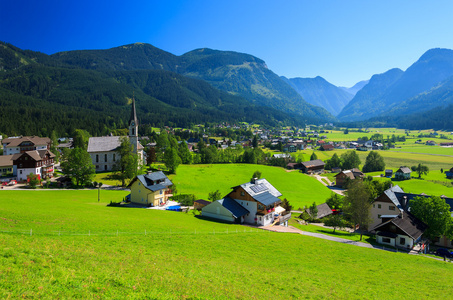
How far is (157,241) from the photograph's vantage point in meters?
24.5

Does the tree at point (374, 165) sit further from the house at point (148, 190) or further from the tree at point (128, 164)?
the tree at point (128, 164)

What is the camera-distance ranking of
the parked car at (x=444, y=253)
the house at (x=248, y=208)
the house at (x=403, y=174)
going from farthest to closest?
1. the house at (x=403, y=174)
2. the house at (x=248, y=208)
3. the parked car at (x=444, y=253)

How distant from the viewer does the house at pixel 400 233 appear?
38.5 m

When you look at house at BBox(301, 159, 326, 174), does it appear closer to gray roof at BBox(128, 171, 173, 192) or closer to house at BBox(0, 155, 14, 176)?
gray roof at BBox(128, 171, 173, 192)

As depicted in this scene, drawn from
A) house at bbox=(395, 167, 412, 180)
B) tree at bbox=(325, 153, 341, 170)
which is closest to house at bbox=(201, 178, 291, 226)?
house at bbox=(395, 167, 412, 180)

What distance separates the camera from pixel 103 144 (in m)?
84.7

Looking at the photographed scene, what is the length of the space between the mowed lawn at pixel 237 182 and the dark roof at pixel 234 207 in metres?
18.5

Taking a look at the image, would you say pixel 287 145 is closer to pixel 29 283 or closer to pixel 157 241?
pixel 157 241

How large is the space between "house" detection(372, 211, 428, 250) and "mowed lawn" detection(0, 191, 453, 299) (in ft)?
23.4

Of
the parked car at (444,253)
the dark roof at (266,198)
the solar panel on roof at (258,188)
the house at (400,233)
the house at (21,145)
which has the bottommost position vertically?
the parked car at (444,253)

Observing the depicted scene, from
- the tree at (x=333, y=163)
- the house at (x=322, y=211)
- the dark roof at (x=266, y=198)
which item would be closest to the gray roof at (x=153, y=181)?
the dark roof at (x=266, y=198)

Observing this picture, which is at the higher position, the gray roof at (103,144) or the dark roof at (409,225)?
the gray roof at (103,144)

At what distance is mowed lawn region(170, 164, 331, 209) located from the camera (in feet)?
230

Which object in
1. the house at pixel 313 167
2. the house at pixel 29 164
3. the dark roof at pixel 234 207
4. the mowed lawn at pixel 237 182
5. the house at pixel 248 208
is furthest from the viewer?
the house at pixel 313 167
